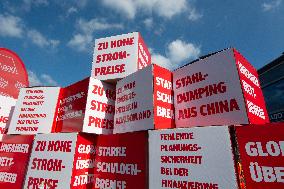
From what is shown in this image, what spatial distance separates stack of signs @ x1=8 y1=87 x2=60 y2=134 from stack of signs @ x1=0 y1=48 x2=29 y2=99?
100 centimetres

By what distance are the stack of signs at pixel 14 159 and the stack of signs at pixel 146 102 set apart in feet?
5.11

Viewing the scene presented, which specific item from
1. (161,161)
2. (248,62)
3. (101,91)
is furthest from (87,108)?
(248,62)

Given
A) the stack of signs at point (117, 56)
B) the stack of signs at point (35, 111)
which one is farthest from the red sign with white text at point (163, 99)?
the stack of signs at point (35, 111)

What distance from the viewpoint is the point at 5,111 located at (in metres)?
4.82

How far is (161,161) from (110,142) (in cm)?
103

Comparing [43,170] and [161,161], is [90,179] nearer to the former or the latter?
[43,170]

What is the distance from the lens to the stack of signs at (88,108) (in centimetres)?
Answer: 367

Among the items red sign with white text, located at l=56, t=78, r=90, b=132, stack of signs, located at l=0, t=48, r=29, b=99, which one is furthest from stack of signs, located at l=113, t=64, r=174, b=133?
stack of signs, located at l=0, t=48, r=29, b=99

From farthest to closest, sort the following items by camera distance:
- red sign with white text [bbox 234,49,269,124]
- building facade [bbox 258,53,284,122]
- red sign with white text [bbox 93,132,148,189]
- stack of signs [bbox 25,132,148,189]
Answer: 1. building facade [bbox 258,53,284,122]
2. stack of signs [bbox 25,132,148,189]
3. red sign with white text [bbox 93,132,148,189]
4. red sign with white text [bbox 234,49,269,124]

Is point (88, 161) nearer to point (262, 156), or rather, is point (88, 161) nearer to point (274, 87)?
point (262, 156)

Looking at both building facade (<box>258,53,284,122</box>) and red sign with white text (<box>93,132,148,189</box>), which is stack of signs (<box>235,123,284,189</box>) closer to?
red sign with white text (<box>93,132,148,189</box>)

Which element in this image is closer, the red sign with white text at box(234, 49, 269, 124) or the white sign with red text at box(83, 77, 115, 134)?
the red sign with white text at box(234, 49, 269, 124)

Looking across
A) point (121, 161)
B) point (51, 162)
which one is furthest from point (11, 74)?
point (121, 161)

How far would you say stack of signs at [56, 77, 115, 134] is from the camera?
367 cm
